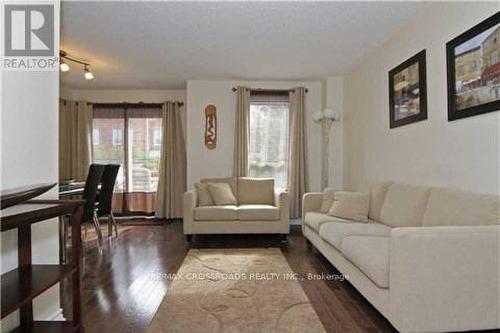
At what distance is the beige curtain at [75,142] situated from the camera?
559 cm

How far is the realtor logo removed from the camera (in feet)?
5.60

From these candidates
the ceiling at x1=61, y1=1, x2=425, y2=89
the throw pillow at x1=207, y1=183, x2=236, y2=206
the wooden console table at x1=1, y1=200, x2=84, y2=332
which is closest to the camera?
the wooden console table at x1=1, y1=200, x2=84, y2=332

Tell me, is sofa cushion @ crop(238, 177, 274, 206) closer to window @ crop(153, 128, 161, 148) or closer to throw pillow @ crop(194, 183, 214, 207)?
throw pillow @ crop(194, 183, 214, 207)

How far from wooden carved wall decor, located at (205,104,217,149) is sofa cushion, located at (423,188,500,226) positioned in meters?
3.41

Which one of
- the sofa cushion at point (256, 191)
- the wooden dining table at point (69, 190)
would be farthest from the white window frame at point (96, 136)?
the sofa cushion at point (256, 191)

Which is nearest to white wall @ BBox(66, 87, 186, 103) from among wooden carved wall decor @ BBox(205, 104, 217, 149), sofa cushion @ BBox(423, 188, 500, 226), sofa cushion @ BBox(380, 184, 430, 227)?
wooden carved wall decor @ BBox(205, 104, 217, 149)

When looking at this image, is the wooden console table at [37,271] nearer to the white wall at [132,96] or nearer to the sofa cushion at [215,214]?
the sofa cushion at [215,214]

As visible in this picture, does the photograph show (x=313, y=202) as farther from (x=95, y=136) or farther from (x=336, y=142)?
(x=95, y=136)

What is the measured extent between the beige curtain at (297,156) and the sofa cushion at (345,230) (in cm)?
194

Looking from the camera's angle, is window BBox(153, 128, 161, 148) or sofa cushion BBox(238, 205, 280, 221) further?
window BBox(153, 128, 161, 148)

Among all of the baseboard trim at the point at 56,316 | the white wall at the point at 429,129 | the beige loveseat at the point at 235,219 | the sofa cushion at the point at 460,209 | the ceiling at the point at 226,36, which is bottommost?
the baseboard trim at the point at 56,316

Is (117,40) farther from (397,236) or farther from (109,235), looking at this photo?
(397,236)

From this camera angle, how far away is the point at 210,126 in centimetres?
519

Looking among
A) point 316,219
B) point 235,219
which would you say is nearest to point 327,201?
point 316,219
